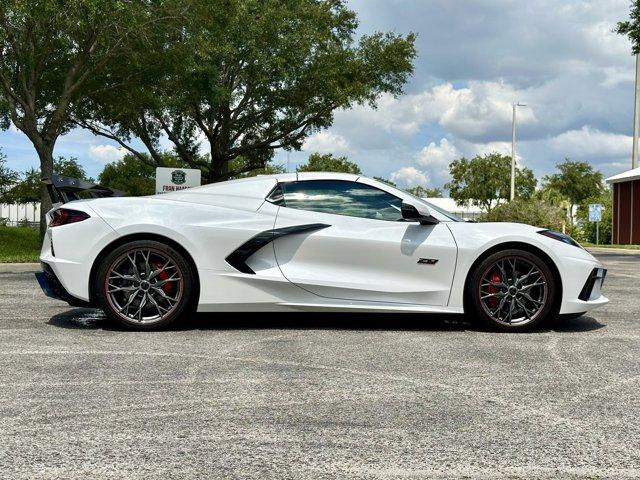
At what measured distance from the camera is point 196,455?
2.82 meters

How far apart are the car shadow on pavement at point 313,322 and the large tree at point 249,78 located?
47.0 feet

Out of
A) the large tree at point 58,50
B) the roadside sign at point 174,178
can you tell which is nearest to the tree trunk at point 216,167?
the large tree at point 58,50

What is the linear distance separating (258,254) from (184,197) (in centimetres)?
87

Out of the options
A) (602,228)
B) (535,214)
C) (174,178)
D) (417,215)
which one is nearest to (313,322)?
(417,215)

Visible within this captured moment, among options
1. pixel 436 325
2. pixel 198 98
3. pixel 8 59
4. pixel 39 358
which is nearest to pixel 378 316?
pixel 436 325

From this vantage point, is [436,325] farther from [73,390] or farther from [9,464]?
[9,464]

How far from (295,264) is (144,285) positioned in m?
1.28

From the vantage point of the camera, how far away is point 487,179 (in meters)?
69.0

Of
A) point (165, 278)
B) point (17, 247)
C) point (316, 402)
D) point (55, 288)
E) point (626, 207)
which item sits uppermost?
point (626, 207)

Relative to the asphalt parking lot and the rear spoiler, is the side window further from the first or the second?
the rear spoiler

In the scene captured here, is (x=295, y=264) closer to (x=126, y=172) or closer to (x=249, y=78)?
(x=249, y=78)

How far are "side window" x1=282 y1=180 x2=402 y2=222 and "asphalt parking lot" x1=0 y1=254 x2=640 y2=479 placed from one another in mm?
1032

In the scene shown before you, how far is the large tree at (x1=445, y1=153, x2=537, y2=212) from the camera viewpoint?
2692 inches

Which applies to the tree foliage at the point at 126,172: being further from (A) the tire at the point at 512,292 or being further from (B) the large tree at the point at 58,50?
(A) the tire at the point at 512,292
